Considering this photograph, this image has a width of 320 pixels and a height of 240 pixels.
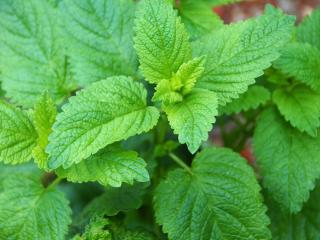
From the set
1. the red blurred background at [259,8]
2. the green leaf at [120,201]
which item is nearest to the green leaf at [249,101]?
the green leaf at [120,201]

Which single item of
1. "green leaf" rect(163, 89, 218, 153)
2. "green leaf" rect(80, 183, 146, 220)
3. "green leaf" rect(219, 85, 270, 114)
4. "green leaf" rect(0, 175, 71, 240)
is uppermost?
"green leaf" rect(163, 89, 218, 153)

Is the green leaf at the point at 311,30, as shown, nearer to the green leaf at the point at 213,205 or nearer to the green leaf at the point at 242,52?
the green leaf at the point at 242,52

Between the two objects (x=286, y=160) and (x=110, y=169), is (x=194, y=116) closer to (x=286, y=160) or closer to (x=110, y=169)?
(x=110, y=169)

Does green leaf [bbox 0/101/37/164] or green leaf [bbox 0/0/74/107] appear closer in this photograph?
green leaf [bbox 0/101/37/164]

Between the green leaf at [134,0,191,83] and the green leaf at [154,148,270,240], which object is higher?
the green leaf at [134,0,191,83]

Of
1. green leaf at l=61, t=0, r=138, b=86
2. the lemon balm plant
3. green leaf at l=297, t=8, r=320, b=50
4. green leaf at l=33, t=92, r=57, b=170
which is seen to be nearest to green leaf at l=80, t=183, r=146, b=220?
the lemon balm plant

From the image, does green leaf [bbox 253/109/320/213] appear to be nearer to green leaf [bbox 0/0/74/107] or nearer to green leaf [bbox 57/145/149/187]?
green leaf [bbox 57/145/149/187]

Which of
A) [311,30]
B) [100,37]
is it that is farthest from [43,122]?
[311,30]
